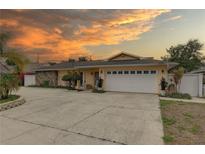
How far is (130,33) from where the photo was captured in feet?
46.7

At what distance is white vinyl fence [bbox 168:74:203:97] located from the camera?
1310cm

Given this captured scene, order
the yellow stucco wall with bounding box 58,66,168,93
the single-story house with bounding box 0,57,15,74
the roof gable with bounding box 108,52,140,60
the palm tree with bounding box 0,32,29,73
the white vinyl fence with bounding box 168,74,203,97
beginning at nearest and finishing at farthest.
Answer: the palm tree with bounding box 0,32,29,73 → the single-story house with bounding box 0,57,15,74 → the white vinyl fence with bounding box 168,74,203,97 → the yellow stucco wall with bounding box 58,66,168,93 → the roof gable with bounding box 108,52,140,60

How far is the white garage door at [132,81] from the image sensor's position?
13828mm

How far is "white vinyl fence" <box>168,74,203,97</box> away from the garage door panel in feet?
7.21

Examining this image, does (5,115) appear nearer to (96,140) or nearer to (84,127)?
(84,127)

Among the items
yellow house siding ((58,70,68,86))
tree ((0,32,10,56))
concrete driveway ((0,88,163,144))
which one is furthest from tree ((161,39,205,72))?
concrete driveway ((0,88,163,144))

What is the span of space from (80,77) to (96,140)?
13.4 meters

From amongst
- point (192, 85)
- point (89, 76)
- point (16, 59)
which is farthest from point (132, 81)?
point (16, 59)

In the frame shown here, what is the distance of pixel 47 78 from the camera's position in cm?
2116

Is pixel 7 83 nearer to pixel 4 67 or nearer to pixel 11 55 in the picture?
pixel 11 55

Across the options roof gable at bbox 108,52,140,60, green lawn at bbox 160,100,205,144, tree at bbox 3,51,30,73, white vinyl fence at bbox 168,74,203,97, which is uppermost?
roof gable at bbox 108,52,140,60

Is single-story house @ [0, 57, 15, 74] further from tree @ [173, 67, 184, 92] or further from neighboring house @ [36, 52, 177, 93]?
tree @ [173, 67, 184, 92]

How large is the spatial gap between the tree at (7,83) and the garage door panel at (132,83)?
8062mm

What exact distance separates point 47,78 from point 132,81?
→ 38.0 ft
